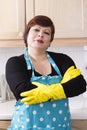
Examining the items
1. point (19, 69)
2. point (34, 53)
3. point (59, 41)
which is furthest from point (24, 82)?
point (59, 41)

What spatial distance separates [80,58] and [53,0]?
604 mm

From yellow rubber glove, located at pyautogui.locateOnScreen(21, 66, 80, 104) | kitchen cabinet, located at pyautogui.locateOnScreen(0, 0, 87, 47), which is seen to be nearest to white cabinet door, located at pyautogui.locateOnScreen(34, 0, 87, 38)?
kitchen cabinet, located at pyautogui.locateOnScreen(0, 0, 87, 47)

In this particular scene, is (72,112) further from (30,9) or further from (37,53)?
(30,9)

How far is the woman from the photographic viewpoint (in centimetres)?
134

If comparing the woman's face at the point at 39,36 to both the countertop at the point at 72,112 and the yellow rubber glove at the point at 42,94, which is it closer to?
the yellow rubber glove at the point at 42,94

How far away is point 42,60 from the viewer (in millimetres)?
1523

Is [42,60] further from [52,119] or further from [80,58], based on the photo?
[80,58]

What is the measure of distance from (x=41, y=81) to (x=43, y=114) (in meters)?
0.18

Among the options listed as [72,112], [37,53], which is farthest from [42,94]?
[72,112]

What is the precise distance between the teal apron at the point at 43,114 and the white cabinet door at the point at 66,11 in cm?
60

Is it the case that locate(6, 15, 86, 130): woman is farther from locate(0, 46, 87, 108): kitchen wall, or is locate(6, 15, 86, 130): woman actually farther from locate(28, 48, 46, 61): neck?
locate(0, 46, 87, 108): kitchen wall

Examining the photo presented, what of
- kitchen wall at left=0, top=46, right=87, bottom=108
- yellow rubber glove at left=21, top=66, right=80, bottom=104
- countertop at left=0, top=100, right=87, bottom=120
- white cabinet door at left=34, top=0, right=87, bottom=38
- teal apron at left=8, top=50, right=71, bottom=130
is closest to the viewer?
yellow rubber glove at left=21, top=66, right=80, bottom=104

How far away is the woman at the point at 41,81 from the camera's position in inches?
52.9

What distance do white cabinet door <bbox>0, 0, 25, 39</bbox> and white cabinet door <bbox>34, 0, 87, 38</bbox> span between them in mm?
116
